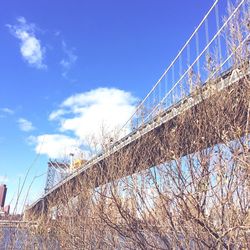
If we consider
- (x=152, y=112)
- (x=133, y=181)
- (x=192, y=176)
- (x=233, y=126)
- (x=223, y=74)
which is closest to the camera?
(x=233, y=126)

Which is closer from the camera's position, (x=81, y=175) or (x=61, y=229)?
(x=61, y=229)

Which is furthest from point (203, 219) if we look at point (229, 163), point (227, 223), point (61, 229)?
point (61, 229)

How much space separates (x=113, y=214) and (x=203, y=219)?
2029 millimetres

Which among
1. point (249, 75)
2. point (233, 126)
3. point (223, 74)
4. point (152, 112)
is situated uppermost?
point (152, 112)

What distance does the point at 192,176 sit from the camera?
9.50 feet

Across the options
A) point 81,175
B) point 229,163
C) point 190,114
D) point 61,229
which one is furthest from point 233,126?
point 81,175

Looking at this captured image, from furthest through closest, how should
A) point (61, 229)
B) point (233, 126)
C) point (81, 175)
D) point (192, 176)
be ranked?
point (81, 175), point (61, 229), point (192, 176), point (233, 126)

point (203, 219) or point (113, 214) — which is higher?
point (113, 214)

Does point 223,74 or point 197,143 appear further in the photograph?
point 223,74

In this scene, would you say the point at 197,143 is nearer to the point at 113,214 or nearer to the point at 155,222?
the point at 155,222

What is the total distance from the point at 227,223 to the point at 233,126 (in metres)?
0.76

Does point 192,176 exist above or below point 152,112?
below

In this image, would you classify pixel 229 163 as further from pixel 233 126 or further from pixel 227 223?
pixel 227 223

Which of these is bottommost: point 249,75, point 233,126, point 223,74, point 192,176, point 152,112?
point 192,176
